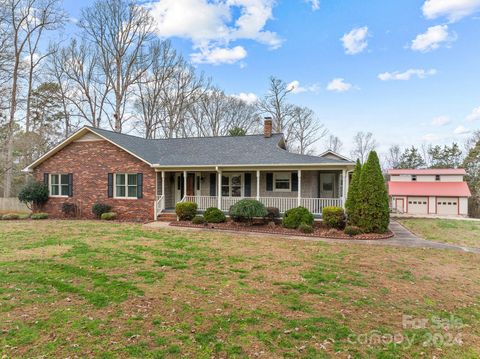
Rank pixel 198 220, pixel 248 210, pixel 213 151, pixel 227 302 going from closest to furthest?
pixel 227 302, pixel 248 210, pixel 198 220, pixel 213 151

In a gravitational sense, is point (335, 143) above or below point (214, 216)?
above

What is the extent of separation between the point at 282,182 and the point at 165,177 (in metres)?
6.56

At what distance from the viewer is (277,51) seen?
71.6ft

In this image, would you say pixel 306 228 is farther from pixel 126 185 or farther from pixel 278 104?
pixel 278 104

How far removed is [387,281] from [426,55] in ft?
52.2

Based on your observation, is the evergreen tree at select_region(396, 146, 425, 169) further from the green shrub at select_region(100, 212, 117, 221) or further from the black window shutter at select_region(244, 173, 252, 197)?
the green shrub at select_region(100, 212, 117, 221)

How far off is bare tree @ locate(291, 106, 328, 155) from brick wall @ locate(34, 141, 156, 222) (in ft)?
84.3

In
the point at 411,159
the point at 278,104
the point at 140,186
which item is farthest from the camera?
the point at 411,159

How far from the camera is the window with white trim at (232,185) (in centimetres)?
1636

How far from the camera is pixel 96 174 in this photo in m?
16.5

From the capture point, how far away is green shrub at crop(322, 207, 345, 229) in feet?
42.0

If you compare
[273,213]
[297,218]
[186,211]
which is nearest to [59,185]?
[186,211]

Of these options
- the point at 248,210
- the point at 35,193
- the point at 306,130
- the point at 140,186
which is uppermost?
the point at 306,130

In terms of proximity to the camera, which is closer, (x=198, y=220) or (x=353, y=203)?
(x=353, y=203)
